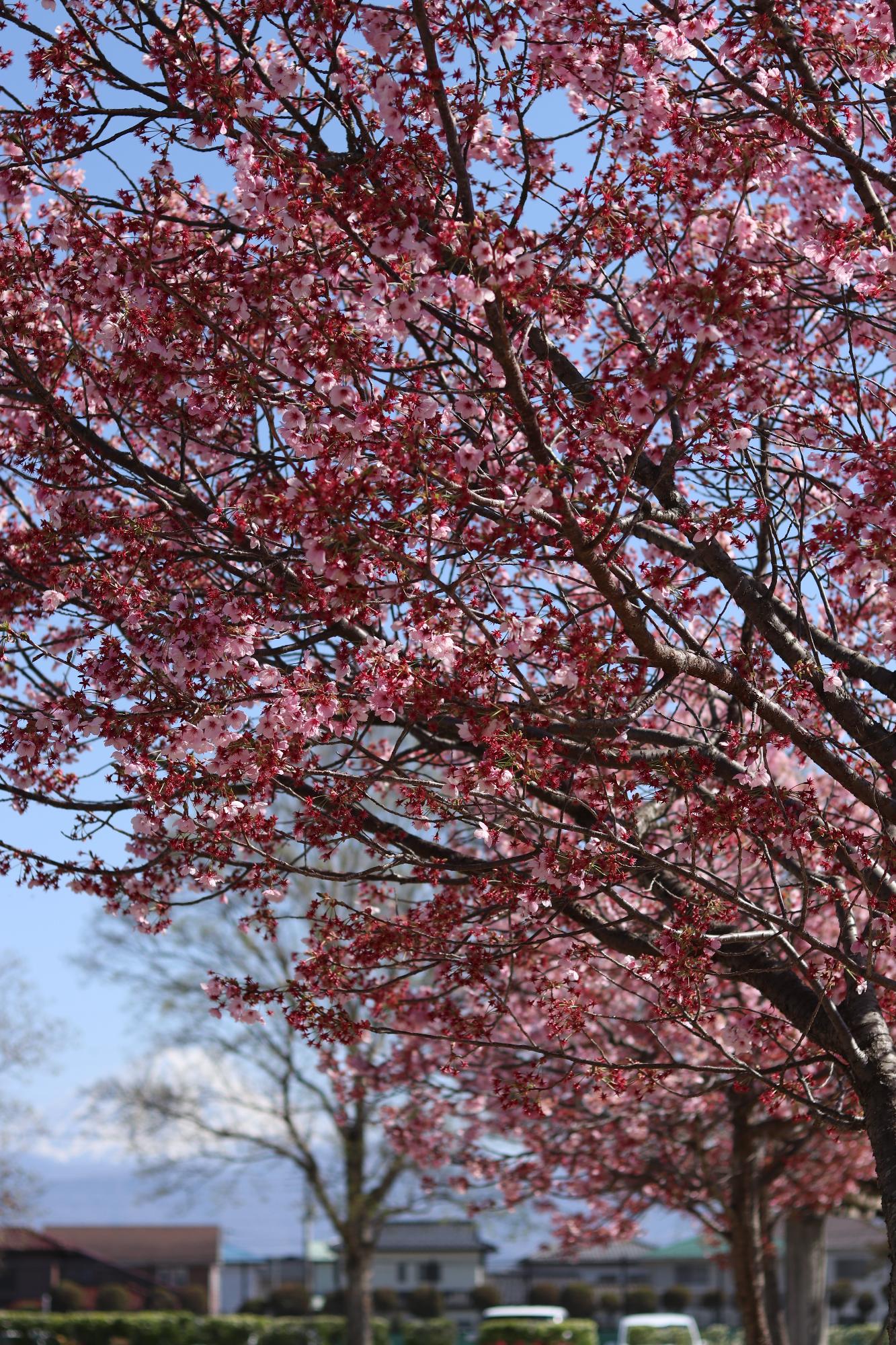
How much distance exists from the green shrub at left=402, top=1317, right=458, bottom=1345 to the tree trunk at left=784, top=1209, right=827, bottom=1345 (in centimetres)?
1463

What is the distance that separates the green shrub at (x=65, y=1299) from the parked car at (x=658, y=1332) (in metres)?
20.7

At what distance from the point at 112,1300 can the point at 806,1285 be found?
105 ft

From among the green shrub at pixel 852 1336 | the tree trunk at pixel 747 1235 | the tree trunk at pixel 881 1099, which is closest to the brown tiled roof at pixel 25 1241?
the green shrub at pixel 852 1336

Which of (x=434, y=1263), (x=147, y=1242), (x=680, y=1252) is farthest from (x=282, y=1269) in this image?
(x=680, y=1252)

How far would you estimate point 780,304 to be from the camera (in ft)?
24.5

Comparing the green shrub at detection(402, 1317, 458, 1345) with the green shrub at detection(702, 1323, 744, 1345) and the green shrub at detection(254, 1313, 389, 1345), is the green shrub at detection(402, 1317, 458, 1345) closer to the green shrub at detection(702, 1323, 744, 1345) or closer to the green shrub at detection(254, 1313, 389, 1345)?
the green shrub at detection(254, 1313, 389, 1345)

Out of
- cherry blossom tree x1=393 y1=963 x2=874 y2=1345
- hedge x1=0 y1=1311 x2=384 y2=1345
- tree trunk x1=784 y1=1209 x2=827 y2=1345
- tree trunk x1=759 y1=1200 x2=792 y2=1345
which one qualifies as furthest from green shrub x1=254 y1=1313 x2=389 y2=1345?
tree trunk x1=759 y1=1200 x2=792 y2=1345

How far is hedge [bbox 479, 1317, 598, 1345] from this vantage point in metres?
26.2

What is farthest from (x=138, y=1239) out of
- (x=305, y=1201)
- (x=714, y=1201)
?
(x=714, y=1201)

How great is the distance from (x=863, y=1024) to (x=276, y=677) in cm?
287

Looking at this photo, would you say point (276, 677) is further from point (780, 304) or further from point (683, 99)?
point (780, 304)

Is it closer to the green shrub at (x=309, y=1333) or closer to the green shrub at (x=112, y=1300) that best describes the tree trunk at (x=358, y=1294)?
the green shrub at (x=309, y=1333)

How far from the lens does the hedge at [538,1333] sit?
26203 mm

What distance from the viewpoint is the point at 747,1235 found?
10570mm
